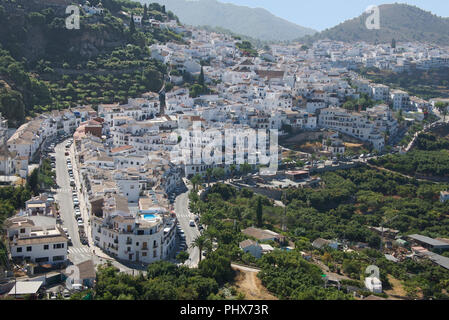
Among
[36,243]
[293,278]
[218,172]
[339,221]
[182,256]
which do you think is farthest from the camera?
[218,172]

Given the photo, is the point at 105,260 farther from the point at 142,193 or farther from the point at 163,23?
the point at 163,23

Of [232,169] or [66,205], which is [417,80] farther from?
[66,205]

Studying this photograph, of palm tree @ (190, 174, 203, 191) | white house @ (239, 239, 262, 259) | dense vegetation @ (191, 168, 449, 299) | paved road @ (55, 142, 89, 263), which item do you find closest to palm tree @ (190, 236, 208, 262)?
dense vegetation @ (191, 168, 449, 299)

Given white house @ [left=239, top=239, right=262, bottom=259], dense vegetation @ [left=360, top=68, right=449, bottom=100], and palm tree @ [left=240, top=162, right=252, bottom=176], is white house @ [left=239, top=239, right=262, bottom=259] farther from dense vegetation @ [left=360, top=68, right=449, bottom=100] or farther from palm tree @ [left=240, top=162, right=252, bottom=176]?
dense vegetation @ [left=360, top=68, right=449, bottom=100]

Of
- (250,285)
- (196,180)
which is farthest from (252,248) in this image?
(196,180)

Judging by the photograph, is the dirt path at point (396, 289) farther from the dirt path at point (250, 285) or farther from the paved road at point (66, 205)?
the paved road at point (66, 205)

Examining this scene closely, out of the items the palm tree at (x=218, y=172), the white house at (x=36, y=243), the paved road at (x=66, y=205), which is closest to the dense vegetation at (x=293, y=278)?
the paved road at (x=66, y=205)
